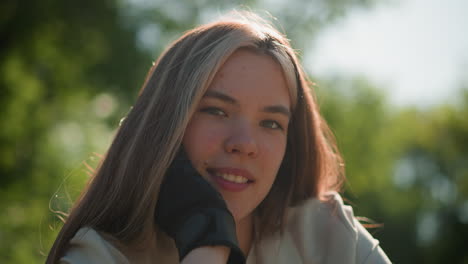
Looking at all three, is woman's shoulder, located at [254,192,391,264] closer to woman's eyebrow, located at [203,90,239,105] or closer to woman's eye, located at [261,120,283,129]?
woman's eye, located at [261,120,283,129]

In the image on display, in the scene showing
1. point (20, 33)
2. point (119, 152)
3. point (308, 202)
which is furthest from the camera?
point (20, 33)

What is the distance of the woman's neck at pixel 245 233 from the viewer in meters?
2.65

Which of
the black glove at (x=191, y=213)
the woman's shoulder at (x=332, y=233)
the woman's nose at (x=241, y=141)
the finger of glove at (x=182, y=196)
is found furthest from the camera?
the woman's shoulder at (x=332, y=233)

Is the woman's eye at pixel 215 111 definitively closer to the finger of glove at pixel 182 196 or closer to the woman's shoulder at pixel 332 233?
the finger of glove at pixel 182 196

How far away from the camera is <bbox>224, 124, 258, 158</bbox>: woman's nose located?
87.6 inches

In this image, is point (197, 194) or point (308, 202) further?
point (308, 202)

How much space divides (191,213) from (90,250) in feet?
1.38

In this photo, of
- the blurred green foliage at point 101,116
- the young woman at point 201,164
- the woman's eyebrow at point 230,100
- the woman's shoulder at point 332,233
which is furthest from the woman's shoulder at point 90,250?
the woman's shoulder at point 332,233

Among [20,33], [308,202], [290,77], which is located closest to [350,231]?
[308,202]

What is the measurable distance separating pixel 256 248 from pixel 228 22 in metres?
1.10

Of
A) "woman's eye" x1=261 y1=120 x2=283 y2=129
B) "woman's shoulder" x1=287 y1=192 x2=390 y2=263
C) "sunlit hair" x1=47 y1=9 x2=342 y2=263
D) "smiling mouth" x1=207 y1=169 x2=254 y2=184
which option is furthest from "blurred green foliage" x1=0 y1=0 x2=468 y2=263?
"woman's shoulder" x1=287 y1=192 x2=390 y2=263

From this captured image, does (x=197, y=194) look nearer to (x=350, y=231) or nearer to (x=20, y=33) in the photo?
(x=350, y=231)

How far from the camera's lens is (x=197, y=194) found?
6.82 feet

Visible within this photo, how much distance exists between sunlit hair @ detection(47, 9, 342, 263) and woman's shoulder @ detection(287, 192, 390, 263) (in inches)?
3.8
